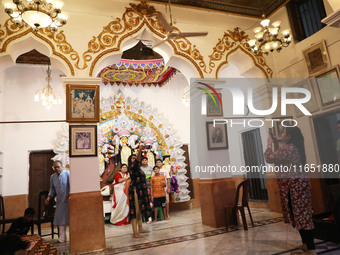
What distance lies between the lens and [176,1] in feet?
19.1

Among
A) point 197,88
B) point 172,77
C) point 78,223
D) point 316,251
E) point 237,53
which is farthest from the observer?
point 172,77

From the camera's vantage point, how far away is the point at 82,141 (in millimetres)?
4715

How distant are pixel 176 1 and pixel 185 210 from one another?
6.19 metres

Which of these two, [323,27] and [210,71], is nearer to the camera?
[323,27]

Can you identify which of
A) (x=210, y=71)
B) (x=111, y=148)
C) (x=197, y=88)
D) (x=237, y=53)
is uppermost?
(x=237, y=53)

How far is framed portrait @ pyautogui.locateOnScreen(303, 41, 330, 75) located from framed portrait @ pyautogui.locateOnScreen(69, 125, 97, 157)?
4.76m

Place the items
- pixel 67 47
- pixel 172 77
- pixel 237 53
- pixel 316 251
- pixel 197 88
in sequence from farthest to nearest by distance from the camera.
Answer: pixel 172 77 → pixel 237 53 → pixel 197 88 → pixel 67 47 → pixel 316 251

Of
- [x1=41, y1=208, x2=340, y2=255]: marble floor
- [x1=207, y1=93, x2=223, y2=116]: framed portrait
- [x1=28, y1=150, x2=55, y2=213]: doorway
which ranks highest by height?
[x1=207, y1=93, x2=223, y2=116]: framed portrait

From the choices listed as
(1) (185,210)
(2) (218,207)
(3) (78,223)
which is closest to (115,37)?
(3) (78,223)

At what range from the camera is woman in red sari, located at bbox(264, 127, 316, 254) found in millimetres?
3162

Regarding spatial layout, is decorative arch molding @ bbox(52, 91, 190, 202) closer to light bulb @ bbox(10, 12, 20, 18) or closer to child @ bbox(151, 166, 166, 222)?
child @ bbox(151, 166, 166, 222)

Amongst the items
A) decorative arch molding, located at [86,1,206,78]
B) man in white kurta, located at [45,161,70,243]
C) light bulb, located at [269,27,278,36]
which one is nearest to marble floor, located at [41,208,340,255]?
man in white kurta, located at [45,161,70,243]

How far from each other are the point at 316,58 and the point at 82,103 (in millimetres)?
4916

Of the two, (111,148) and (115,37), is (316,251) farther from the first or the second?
(111,148)
